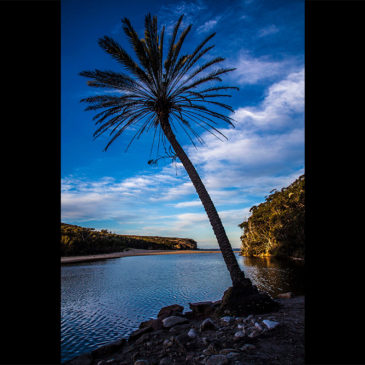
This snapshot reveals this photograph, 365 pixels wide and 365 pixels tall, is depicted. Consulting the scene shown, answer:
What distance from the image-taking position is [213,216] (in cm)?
685

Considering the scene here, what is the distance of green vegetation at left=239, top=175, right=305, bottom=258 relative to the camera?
939 inches

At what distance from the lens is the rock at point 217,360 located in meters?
3.21

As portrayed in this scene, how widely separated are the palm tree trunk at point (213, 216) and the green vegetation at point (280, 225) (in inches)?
731

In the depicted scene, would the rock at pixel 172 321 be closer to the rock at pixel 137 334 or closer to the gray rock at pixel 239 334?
the rock at pixel 137 334

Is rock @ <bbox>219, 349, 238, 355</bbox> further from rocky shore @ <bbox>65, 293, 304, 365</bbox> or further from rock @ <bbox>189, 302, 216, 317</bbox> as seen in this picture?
rock @ <bbox>189, 302, 216, 317</bbox>

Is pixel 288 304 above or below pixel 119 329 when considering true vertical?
above

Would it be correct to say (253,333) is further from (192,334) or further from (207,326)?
(192,334)
